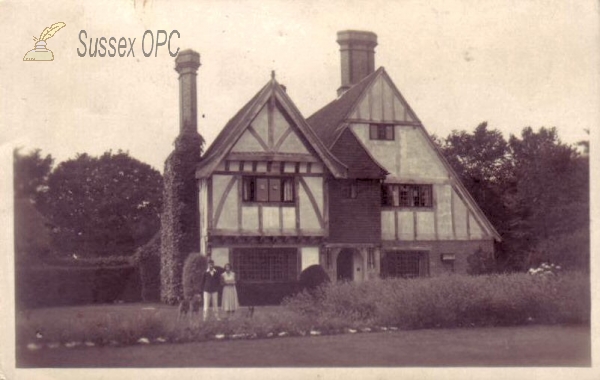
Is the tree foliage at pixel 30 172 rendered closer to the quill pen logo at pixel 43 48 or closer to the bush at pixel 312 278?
the quill pen logo at pixel 43 48

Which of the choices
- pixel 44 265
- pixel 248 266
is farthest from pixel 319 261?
pixel 44 265

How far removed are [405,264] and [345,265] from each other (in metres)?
1.03

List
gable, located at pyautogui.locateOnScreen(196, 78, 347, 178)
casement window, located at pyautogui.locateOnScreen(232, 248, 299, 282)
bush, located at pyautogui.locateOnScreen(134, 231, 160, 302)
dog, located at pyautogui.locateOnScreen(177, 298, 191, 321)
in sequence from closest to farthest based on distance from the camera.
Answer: dog, located at pyautogui.locateOnScreen(177, 298, 191, 321) → bush, located at pyautogui.locateOnScreen(134, 231, 160, 302) → casement window, located at pyautogui.locateOnScreen(232, 248, 299, 282) → gable, located at pyautogui.locateOnScreen(196, 78, 347, 178)

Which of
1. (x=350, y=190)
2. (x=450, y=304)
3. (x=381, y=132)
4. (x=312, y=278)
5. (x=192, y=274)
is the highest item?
(x=381, y=132)

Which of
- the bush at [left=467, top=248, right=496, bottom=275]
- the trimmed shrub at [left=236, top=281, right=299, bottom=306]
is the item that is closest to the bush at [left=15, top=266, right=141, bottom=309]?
the trimmed shrub at [left=236, top=281, right=299, bottom=306]

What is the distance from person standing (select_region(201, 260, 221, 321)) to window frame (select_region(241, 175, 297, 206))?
179 cm

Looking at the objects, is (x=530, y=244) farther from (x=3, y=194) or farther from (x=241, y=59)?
(x=3, y=194)

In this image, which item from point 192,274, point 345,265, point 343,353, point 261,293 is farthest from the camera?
point 345,265

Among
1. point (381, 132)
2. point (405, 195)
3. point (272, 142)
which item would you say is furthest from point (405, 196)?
point (272, 142)

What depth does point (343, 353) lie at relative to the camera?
11.8 meters

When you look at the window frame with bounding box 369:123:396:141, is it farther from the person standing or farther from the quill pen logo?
the quill pen logo

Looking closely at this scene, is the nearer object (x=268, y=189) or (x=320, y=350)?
(x=320, y=350)

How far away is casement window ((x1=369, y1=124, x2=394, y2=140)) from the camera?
1661cm

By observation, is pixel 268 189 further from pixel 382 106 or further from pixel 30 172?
pixel 30 172
